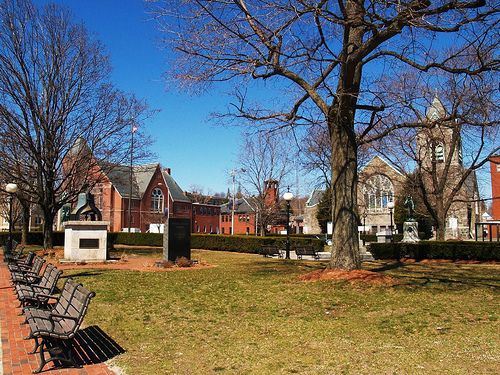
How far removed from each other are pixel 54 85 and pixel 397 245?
764 inches

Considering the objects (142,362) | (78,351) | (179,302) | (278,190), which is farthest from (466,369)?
(278,190)

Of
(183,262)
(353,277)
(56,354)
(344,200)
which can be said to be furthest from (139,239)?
(56,354)

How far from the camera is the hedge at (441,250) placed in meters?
20.8

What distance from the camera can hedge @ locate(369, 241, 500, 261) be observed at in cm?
2083

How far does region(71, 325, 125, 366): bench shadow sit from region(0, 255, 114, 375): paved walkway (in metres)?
0.27

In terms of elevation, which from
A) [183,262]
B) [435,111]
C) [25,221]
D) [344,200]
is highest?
[435,111]

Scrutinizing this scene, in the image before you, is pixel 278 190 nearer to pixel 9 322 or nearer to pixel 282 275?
pixel 282 275

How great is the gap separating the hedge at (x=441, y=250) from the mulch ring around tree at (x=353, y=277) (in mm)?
10517

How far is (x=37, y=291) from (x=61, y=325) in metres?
3.35

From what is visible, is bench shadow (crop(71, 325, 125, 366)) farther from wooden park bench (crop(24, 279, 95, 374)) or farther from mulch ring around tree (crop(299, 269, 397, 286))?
mulch ring around tree (crop(299, 269, 397, 286))

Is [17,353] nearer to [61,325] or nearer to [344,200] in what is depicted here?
[61,325]

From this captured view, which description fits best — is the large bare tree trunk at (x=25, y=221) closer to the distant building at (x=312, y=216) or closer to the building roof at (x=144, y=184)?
the building roof at (x=144, y=184)

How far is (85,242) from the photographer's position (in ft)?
65.6

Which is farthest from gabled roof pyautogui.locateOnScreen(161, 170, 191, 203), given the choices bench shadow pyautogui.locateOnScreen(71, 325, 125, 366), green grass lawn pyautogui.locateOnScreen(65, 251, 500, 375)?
bench shadow pyautogui.locateOnScreen(71, 325, 125, 366)
